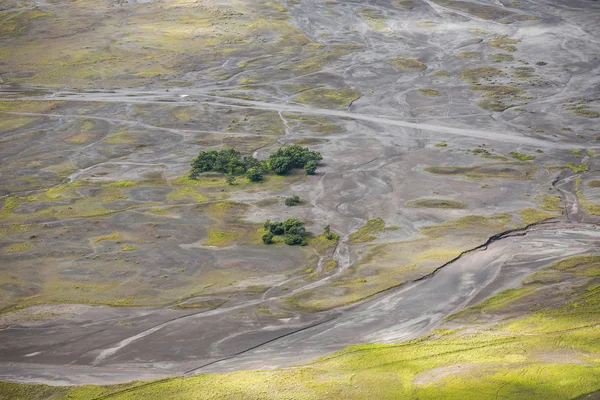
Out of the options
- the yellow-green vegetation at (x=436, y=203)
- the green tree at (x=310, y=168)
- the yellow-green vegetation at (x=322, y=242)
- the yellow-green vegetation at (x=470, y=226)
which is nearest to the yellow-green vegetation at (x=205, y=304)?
the yellow-green vegetation at (x=322, y=242)

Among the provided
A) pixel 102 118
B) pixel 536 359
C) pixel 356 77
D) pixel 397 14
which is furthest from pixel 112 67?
pixel 536 359

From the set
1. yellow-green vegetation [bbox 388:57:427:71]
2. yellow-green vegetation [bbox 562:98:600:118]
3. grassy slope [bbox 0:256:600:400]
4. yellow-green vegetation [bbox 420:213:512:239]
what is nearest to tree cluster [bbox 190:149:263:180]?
yellow-green vegetation [bbox 420:213:512:239]

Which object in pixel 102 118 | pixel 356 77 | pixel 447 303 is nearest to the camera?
pixel 447 303

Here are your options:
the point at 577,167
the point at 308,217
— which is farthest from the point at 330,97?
the point at 308,217

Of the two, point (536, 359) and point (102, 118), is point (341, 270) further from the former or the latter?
point (102, 118)

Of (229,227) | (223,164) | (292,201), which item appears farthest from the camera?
(223,164)

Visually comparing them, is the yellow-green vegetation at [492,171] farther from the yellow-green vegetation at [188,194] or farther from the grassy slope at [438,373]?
the grassy slope at [438,373]

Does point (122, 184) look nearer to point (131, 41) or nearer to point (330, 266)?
point (330, 266)

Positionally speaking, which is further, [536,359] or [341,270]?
[341,270]
